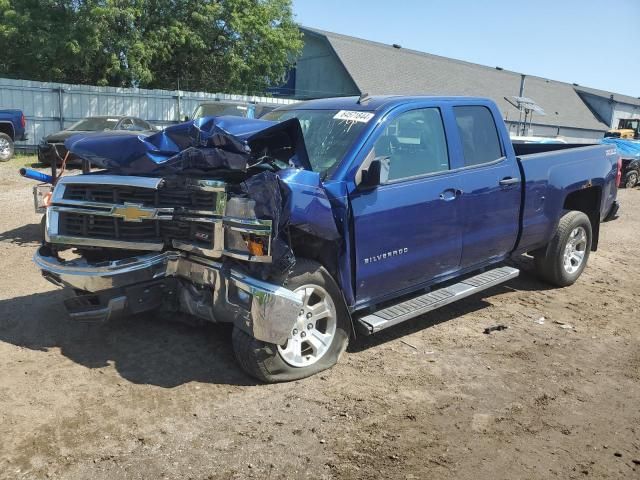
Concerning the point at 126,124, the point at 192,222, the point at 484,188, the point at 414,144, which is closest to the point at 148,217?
the point at 192,222

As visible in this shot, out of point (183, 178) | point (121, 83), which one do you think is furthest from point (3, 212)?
point (121, 83)

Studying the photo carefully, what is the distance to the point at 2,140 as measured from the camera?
15953 millimetres

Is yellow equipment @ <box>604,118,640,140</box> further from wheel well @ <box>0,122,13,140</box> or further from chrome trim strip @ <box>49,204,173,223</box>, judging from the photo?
chrome trim strip @ <box>49,204,173,223</box>

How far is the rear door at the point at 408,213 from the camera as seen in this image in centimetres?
420

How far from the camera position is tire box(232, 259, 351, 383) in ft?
12.6

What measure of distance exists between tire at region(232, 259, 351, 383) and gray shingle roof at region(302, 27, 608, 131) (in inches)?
986

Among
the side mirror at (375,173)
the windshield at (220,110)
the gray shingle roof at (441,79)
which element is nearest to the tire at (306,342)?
the side mirror at (375,173)

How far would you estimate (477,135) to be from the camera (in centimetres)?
528

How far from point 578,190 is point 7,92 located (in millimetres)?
18947

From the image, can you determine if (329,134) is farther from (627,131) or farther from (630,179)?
(627,131)

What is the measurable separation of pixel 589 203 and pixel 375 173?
4003mm

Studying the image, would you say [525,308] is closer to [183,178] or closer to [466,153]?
[466,153]

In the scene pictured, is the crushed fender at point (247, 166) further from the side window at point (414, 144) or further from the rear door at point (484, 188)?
the rear door at point (484, 188)

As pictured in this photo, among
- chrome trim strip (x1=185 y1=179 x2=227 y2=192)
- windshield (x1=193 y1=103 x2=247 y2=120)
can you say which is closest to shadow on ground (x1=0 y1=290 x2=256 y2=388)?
chrome trim strip (x1=185 y1=179 x2=227 y2=192)
